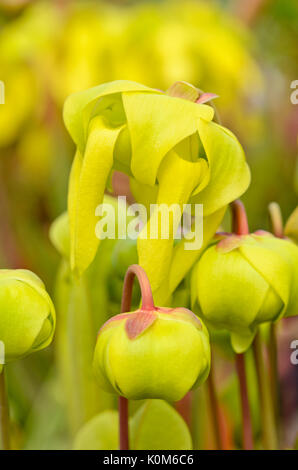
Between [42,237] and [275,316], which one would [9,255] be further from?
[275,316]

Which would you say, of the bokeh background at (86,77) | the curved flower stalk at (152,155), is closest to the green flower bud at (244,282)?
the curved flower stalk at (152,155)

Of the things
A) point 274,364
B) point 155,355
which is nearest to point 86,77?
point 274,364

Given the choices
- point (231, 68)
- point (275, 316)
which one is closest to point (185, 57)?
point (231, 68)

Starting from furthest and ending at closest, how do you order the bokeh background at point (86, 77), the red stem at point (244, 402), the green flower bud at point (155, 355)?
1. the bokeh background at point (86, 77)
2. the red stem at point (244, 402)
3. the green flower bud at point (155, 355)

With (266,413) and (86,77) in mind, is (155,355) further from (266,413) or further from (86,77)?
(86,77)

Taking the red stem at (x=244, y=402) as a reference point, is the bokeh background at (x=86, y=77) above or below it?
above

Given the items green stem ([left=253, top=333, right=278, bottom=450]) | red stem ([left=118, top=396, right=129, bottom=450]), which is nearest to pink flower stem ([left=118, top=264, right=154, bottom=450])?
red stem ([left=118, top=396, right=129, bottom=450])

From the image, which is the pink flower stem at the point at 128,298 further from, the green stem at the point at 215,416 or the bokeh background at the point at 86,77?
the bokeh background at the point at 86,77
